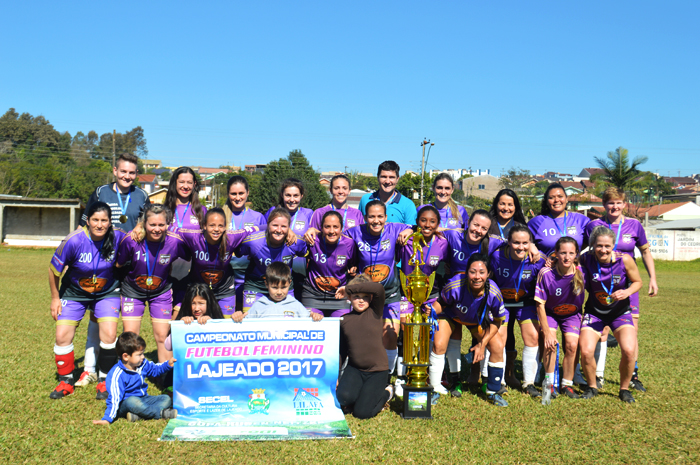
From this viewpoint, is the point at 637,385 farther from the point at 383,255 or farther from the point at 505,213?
the point at 383,255

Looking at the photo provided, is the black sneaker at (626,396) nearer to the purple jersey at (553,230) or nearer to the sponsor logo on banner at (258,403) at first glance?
the purple jersey at (553,230)

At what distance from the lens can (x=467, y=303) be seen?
556cm

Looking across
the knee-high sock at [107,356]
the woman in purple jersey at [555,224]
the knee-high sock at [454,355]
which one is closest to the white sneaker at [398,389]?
the knee-high sock at [454,355]

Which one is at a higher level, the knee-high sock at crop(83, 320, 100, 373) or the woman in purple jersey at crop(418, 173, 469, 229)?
the woman in purple jersey at crop(418, 173, 469, 229)

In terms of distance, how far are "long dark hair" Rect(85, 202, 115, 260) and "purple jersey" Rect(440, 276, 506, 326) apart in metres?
3.61

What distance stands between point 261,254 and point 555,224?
3465mm

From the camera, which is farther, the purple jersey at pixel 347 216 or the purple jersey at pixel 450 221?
the purple jersey at pixel 347 216

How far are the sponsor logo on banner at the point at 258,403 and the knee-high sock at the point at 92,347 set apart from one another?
2.18 meters

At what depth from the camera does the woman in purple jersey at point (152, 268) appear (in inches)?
219

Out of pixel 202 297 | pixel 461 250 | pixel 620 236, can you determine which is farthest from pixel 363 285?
pixel 620 236

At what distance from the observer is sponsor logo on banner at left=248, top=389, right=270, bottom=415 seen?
15.6 feet

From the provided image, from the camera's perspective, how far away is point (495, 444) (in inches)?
169

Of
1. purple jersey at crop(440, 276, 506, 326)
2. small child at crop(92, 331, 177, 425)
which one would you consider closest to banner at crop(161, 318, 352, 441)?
small child at crop(92, 331, 177, 425)

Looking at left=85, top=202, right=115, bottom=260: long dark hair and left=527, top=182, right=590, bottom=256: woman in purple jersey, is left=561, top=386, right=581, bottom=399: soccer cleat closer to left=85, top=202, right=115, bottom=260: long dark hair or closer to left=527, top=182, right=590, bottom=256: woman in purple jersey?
left=527, top=182, right=590, bottom=256: woman in purple jersey
